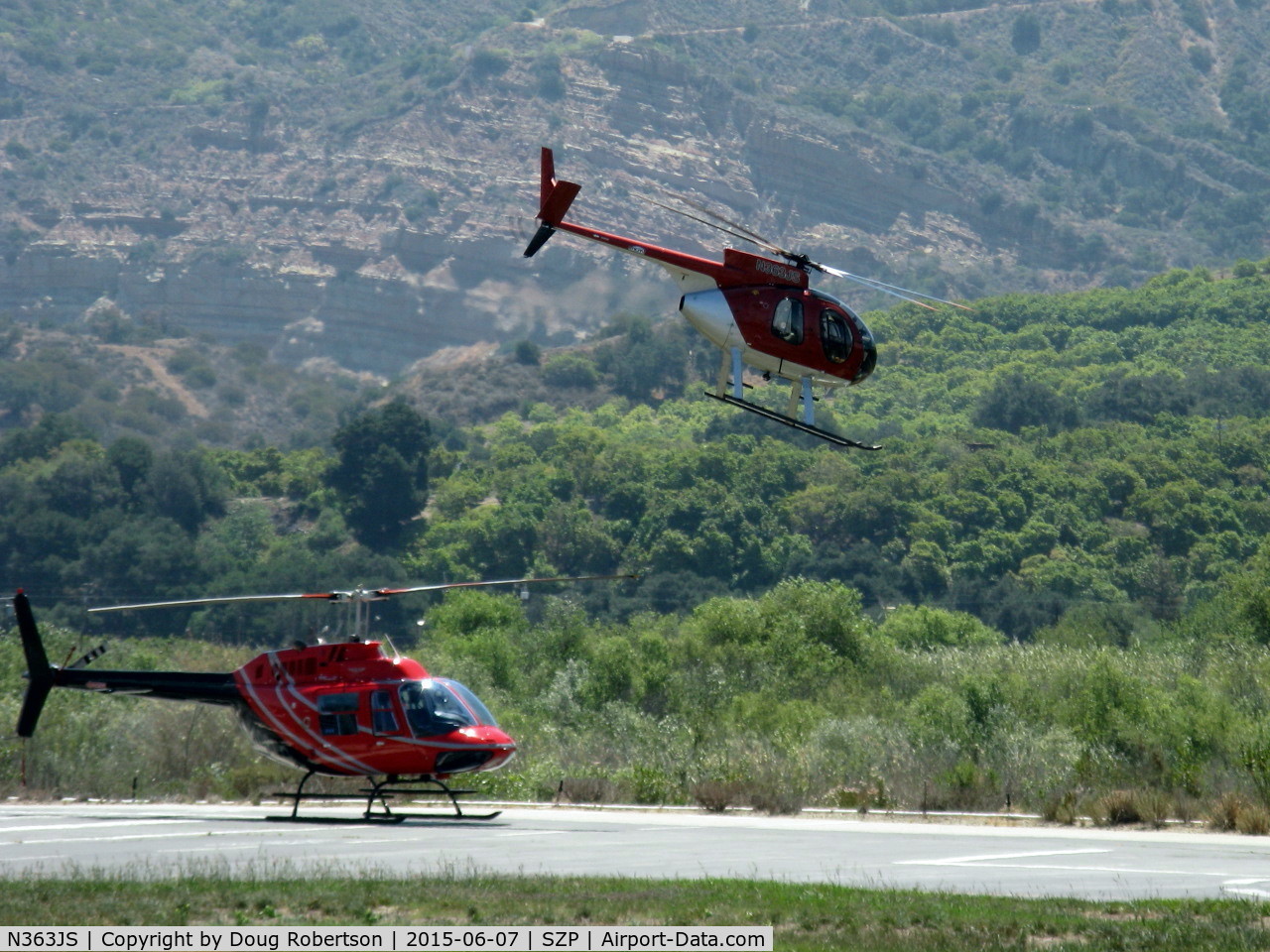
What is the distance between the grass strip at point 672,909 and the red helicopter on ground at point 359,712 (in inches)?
322

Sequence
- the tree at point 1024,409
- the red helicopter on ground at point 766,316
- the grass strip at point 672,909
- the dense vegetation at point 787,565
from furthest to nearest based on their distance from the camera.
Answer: the tree at point 1024,409 < the dense vegetation at point 787,565 < the red helicopter on ground at point 766,316 < the grass strip at point 672,909

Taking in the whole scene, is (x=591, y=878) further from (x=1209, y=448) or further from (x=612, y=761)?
(x=1209, y=448)

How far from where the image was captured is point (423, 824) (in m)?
28.2

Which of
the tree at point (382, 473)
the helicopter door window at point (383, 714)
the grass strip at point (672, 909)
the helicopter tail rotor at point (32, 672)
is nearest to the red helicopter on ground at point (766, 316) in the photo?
the helicopter door window at point (383, 714)

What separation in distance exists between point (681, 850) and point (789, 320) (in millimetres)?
8595

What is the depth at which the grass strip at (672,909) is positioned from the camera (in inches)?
623

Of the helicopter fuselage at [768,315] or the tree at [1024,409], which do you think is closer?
the helicopter fuselage at [768,315]

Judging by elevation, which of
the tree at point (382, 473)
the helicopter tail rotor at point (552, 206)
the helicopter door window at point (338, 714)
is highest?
the helicopter tail rotor at point (552, 206)

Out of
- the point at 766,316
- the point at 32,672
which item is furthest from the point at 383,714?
the point at 766,316

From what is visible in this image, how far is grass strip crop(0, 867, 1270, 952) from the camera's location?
1581 centimetres

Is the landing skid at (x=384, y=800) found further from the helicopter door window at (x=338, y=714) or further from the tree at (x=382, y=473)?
the tree at (x=382, y=473)

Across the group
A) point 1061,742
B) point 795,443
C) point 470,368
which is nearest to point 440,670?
point 1061,742

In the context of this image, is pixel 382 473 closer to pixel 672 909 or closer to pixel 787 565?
pixel 787 565

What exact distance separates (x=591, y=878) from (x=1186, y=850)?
9.19 meters
